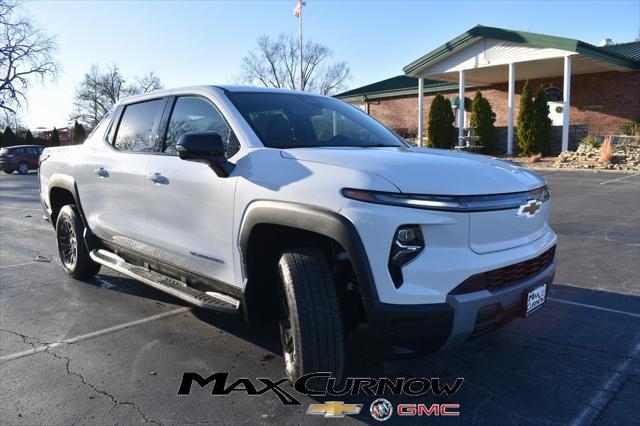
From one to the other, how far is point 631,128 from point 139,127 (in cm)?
2190

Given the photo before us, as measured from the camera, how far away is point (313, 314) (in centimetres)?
274

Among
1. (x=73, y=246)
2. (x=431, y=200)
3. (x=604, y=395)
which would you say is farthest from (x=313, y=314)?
(x=73, y=246)

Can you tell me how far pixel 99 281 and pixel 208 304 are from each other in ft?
8.91

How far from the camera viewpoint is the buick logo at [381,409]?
111 inches

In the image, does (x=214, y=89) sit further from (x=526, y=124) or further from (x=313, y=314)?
(x=526, y=124)

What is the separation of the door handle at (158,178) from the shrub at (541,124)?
19.6 m

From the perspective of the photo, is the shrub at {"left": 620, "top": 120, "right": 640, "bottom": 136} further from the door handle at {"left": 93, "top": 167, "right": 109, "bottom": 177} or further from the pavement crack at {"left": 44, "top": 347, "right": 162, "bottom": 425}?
the pavement crack at {"left": 44, "top": 347, "right": 162, "bottom": 425}

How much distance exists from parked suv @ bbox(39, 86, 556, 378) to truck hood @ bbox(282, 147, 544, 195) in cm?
1

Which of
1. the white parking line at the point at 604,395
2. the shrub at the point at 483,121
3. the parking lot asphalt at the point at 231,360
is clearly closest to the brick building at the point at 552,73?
the shrub at the point at 483,121

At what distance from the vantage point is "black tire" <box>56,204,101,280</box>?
207 inches

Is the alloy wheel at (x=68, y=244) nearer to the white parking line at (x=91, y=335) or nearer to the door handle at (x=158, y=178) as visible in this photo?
the white parking line at (x=91, y=335)

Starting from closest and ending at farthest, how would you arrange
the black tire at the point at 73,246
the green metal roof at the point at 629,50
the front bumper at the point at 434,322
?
the front bumper at the point at 434,322 < the black tire at the point at 73,246 < the green metal roof at the point at 629,50

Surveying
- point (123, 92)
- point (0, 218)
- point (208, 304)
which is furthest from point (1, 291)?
point (123, 92)

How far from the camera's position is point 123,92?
6938 centimetres
